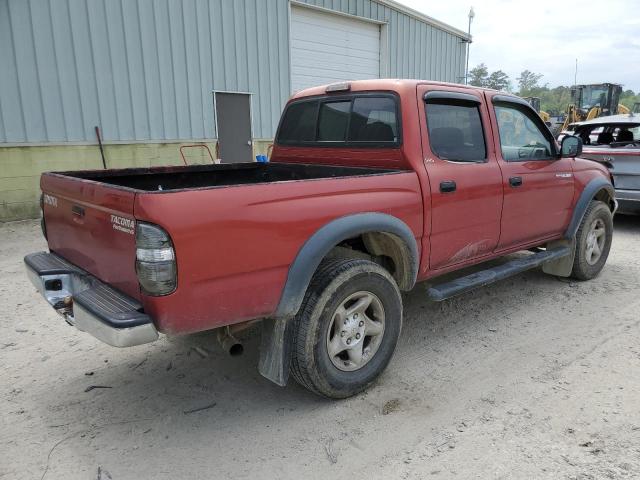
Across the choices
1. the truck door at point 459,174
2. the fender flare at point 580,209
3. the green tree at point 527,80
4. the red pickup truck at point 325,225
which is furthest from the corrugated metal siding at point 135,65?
the green tree at point 527,80

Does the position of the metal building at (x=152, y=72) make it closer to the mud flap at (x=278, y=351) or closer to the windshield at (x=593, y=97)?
the mud flap at (x=278, y=351)

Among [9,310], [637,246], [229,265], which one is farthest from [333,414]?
[637,246]

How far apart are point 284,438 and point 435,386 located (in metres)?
1.12

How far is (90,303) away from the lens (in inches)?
103

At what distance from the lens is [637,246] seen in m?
7.16

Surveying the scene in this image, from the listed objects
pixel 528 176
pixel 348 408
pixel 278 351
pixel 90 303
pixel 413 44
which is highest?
pixel 413 44

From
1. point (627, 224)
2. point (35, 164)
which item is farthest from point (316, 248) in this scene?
point (627, 224)

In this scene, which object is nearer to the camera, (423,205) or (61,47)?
(423,205)

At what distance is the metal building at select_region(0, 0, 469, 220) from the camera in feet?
28.0

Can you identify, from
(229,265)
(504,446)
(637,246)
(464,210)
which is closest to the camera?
(229,265)

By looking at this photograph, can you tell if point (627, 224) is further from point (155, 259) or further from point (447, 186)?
point (155, 259)

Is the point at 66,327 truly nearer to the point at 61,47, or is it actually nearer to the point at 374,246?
the point at 374,246

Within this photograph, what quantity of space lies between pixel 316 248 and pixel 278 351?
25.3 inches

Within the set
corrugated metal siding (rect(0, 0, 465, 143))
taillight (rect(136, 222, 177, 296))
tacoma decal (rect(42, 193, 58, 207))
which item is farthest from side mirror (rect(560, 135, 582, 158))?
corrugated metal siding (rect(0, 0, 465, 143))
